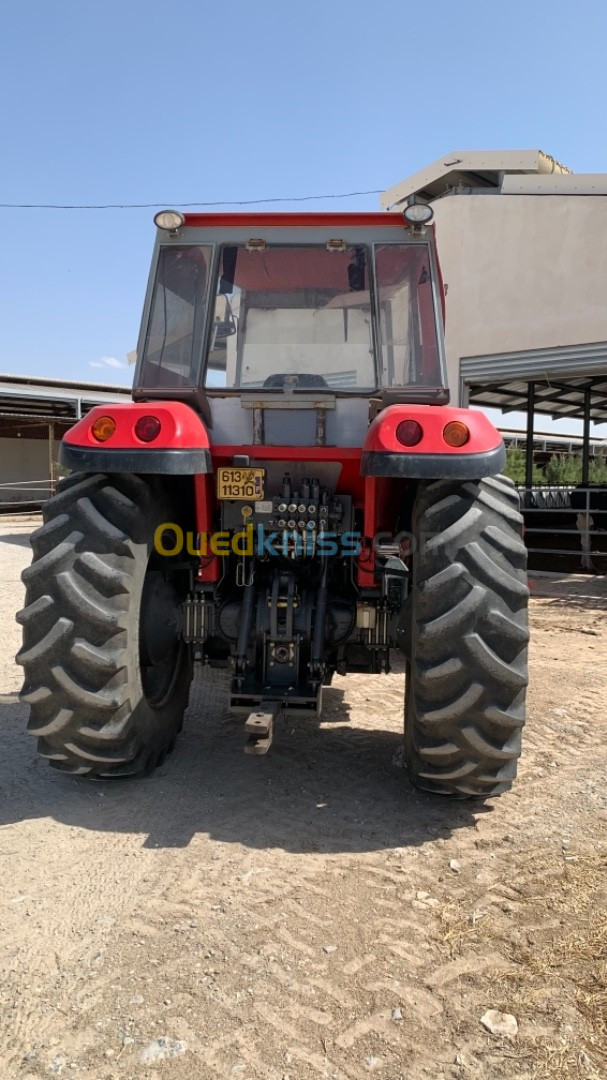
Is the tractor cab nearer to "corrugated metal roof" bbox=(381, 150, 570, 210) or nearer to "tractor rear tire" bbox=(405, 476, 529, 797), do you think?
Answer: "tractor rear tire" bbox=(405, 476, 529, 797)

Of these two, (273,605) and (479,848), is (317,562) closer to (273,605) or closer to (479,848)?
(273,605)

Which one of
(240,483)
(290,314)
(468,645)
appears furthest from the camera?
(290,314)

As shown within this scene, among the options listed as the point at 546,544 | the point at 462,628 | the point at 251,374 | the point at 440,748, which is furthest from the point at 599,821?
the point at 546,544

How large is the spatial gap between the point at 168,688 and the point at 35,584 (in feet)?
3.13

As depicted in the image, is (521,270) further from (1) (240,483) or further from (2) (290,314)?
(1) (240,483)

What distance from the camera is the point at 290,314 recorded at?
3738 millimetres

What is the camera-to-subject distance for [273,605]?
336cm

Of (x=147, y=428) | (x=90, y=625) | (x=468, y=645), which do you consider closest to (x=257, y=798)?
(x=90, y=625)

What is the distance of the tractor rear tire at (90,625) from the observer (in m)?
2.96

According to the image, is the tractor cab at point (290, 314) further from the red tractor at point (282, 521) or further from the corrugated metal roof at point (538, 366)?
the corrugated metal roof at point (538, 366)

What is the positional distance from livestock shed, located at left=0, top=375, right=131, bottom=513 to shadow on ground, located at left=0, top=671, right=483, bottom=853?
1717 cm

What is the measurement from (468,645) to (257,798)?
3.86 ft

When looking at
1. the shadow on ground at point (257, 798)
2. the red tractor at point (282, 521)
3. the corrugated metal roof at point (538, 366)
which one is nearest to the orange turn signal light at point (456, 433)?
the red tractor at point (282, 521)

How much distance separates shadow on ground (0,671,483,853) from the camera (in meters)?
2.98
